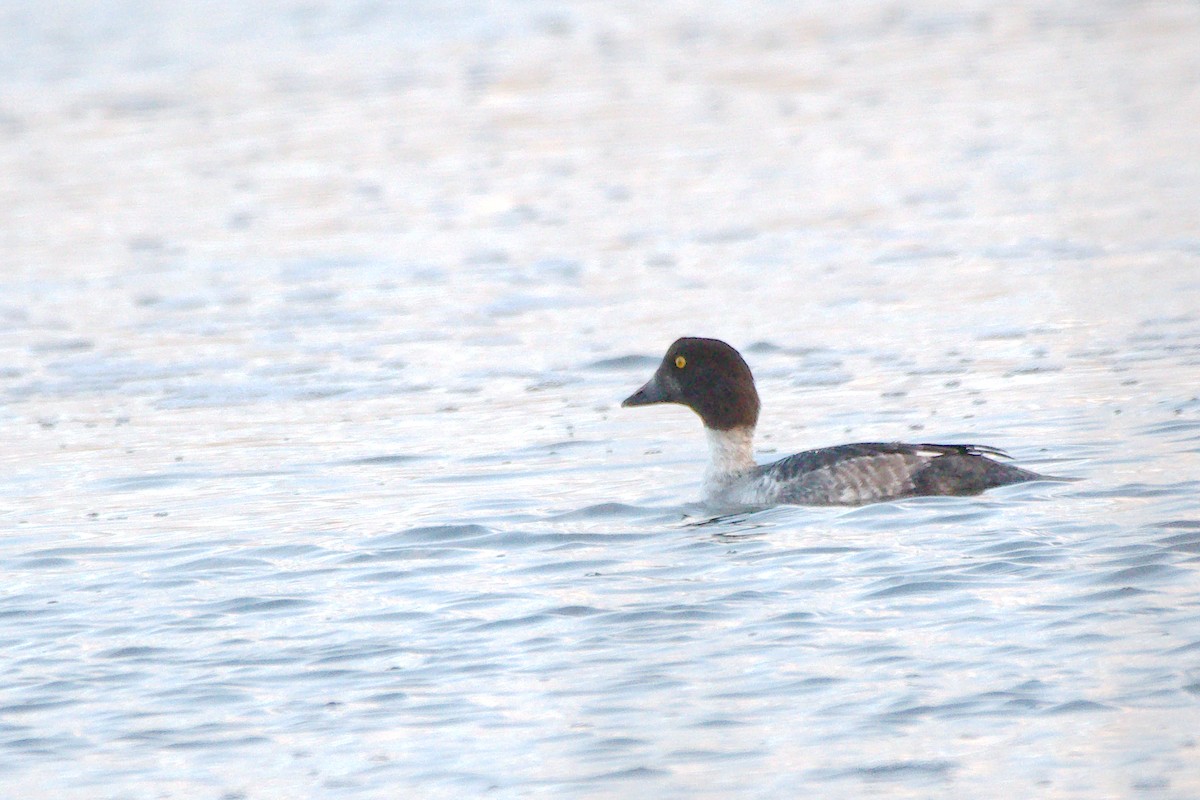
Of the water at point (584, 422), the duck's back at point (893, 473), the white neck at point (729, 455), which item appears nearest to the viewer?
the water at point (584, 422)

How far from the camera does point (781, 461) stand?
10836mm

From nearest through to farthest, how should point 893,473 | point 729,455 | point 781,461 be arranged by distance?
1. point 893,473
2. point 781,461
3. point 729,455

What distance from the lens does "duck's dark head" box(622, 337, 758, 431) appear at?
11.2m

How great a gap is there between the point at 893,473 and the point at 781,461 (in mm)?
823

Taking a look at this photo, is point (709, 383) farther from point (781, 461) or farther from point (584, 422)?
point (584, 422)

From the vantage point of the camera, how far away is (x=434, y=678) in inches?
293

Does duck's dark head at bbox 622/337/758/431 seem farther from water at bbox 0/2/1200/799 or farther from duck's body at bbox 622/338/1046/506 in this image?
water at bbox 0/2/1200/799

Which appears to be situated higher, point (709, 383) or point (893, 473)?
point (709, 383)

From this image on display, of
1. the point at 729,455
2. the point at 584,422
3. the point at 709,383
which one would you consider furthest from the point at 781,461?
the point at 584,422

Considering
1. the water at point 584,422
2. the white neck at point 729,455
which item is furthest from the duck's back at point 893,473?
the white neck at point 729,455

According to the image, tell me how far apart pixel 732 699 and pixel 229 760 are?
178 cm

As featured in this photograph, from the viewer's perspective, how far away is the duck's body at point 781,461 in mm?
10125

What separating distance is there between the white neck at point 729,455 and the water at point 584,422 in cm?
45

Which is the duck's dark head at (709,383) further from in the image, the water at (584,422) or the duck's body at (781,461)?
the water at (584,422)
